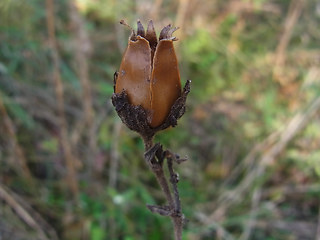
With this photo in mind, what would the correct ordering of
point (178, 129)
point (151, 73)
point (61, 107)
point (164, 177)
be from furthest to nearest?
point (178, 129), point (61, 107), point (164, 177), point (151, 73)

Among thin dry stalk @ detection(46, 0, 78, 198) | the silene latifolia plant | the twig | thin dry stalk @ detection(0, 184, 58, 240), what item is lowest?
the twig

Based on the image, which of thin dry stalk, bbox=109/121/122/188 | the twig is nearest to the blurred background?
thin dry stalk, bbox=109/121/122/188

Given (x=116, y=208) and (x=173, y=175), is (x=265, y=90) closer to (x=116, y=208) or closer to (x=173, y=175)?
(x=116, y=208)

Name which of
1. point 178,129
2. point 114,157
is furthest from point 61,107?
point 178,129

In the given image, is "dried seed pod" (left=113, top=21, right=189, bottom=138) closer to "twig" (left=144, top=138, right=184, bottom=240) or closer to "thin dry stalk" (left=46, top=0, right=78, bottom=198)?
"twig" (left=144, top=138, right=184, bottom=240)

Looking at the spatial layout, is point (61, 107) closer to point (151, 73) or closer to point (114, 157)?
point (114, 157)
